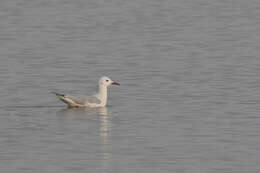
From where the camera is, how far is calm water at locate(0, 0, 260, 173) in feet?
74.2

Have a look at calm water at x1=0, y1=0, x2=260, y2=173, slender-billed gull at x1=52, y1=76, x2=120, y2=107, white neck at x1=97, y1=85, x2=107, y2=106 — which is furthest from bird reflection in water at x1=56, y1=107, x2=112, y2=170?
white neck at x1=97, y1=85, x2=107, y2=106

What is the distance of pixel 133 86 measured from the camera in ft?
106

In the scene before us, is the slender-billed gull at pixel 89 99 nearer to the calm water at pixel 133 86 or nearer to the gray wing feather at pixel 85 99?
the gray wing feather at pixel 85 99

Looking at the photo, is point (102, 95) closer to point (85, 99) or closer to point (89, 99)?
point (89, 99)

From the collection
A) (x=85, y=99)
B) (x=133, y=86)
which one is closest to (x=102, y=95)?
(x=85, y=99)

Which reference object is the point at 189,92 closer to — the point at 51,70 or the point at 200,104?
the point at 200,104

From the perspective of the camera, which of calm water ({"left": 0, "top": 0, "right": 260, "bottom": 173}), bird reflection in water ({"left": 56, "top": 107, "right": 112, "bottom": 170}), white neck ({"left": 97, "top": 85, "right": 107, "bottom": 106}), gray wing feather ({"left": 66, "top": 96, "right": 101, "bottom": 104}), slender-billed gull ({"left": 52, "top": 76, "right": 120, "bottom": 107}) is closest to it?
calm water ({"left": 0, "top": 0, "right": 260, "bottom": 173})

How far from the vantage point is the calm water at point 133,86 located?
22609 millimetres

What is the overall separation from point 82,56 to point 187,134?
13571mm

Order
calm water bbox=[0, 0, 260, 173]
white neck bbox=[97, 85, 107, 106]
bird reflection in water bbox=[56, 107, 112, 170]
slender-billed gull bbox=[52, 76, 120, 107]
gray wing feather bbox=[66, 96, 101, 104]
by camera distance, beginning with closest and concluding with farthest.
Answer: calm water bbox=[0, 0, 260, 173] → bird reflection in water bbox=[56, 107, 112, 170] → slender-billed gull bbox=[52, 76, 120, 107] → gray wing feather bbox=[66, 96, 101, 104] → white neck bbox=[97, 85, 107, 106]

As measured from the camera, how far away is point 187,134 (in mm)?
25062

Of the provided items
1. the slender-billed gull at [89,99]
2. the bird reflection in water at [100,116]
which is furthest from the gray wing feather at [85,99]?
the bird reflection in water at [100,116]

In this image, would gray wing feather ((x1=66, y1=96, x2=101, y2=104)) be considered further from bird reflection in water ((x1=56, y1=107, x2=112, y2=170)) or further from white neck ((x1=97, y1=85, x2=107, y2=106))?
bird reflection in water ((x1=56, y1=107, x2=112, y2=170))

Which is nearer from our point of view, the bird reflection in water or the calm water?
the calm water
